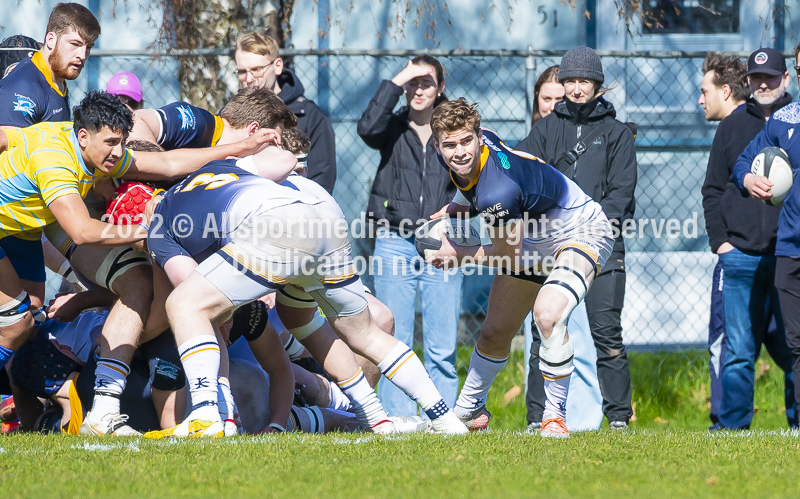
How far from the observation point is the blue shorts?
5.34 m

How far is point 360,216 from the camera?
28.0 ft

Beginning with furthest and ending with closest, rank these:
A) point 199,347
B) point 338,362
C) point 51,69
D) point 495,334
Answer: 1. point 51,69
2. point 495,334
3. point 338,362
4. point 199,347

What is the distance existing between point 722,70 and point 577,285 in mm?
2715

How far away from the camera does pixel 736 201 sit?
20.5 ft

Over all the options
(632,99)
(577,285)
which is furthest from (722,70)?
(577,285)

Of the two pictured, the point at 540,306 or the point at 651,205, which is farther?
the point at 651,205

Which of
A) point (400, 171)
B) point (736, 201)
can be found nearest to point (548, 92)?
point (400, 171)

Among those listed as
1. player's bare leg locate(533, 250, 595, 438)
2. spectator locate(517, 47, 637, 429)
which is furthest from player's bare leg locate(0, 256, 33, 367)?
spectator locate(517, 47, 637, 429)

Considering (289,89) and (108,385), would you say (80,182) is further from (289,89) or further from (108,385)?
(289,89)

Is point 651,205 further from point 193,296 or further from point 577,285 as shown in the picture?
point 193,296

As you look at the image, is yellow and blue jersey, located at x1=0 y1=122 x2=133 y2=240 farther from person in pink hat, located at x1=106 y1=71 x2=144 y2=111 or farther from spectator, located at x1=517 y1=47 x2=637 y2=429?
spectator, located at x1=517 y1=47 x2=637 y2=429

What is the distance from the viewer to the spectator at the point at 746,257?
241 inches

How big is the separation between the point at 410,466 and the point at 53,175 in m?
2.46

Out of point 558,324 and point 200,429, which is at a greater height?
point 558,324
